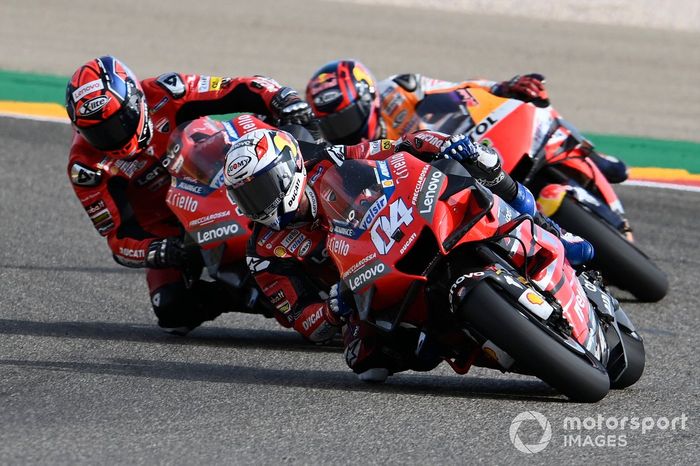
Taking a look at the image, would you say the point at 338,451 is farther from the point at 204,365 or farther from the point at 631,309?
the point at 631,309

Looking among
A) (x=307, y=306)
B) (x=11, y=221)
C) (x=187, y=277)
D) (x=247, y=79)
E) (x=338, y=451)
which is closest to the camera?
(x=338, y=451)

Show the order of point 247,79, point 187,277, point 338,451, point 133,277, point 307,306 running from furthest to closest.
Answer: point 133,277 → point 247,79 → point 187,277 → point 307,306 → point 338,451

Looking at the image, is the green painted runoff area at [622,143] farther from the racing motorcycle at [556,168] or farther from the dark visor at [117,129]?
the dark visor at [117,129]

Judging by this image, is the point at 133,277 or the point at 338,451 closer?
the point at 338,451

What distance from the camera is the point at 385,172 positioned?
5.54 meters

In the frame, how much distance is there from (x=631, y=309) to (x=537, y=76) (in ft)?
5.40

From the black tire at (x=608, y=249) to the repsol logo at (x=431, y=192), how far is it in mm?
2118

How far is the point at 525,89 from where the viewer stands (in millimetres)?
7902

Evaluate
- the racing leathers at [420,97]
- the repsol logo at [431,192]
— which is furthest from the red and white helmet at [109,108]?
the repsol logo at [431,192]

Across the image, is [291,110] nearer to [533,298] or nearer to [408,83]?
[408,83]

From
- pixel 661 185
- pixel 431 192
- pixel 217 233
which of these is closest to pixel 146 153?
pixel 217 233

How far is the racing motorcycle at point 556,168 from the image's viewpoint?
7379 millimetres

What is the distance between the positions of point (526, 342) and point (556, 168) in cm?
314

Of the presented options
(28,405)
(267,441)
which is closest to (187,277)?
(28,405)
